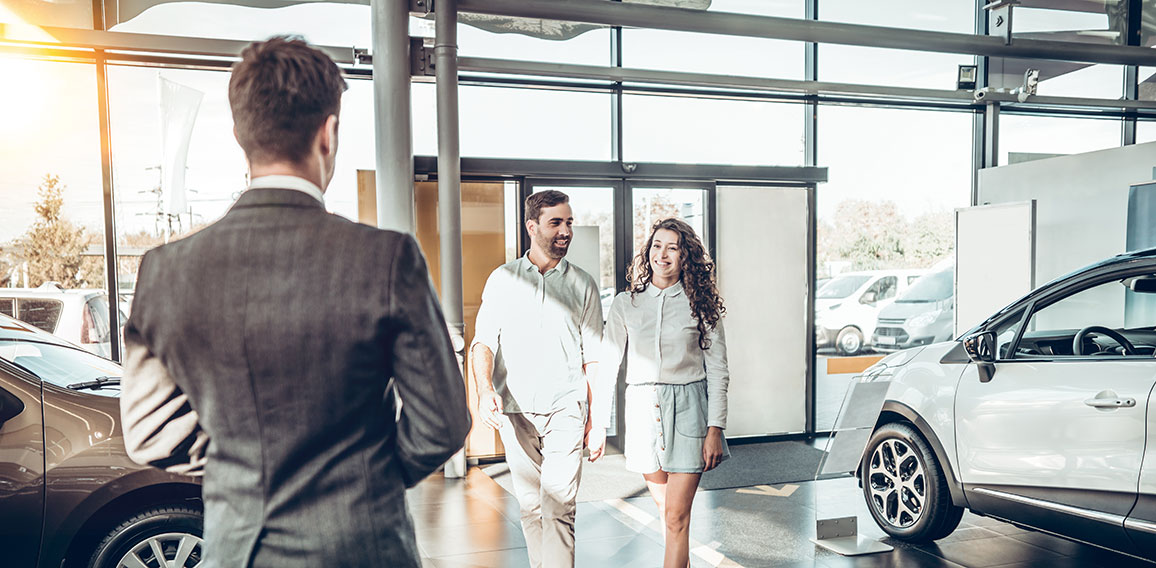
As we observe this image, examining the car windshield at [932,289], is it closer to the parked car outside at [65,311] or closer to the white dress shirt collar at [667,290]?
the white dress shirt collar at [667,290]

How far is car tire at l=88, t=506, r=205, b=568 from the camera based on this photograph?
120 inches

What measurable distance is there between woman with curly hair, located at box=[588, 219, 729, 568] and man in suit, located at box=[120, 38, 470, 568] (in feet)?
6.78

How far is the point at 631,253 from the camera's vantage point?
6.81 metres

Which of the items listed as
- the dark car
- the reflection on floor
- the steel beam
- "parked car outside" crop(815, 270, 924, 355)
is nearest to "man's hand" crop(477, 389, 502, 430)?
the dark car

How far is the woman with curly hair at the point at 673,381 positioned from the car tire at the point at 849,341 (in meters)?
4.55

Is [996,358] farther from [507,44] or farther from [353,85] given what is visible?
[353,85]

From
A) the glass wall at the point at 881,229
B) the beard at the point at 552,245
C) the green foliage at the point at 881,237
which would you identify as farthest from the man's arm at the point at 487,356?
the green foliage at the point at 881,237

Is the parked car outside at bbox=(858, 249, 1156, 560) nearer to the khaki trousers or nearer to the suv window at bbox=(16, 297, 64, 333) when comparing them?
the khaki trousers

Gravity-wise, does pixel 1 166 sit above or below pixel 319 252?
above

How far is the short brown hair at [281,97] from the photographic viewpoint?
46.9 inches

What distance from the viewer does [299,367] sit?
1.16m

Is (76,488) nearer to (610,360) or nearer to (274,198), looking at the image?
(610,360)

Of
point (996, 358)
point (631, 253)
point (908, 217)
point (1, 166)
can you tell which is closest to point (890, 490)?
point (996, 358)

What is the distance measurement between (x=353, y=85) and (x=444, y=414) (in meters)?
5.92
